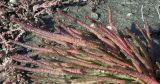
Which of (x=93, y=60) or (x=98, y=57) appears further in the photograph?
(x=93, y=60)

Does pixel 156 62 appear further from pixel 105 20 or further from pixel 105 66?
pixel 105 20

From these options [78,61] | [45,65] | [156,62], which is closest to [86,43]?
[78,61]

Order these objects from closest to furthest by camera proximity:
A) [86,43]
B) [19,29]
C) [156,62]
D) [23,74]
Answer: [156,62]
[86,43]
[23,74]
[19,29]

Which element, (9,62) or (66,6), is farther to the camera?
(66,6)

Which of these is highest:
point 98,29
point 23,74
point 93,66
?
point 98,29

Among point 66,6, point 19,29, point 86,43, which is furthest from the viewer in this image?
point 66,6

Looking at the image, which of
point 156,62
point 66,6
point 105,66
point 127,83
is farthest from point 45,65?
point 66,6

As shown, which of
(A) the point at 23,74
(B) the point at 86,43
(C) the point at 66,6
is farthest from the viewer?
(C) the point at 66,6

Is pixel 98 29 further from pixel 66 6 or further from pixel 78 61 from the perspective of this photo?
pixel 66 6

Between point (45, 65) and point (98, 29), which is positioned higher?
point (98, 29)
